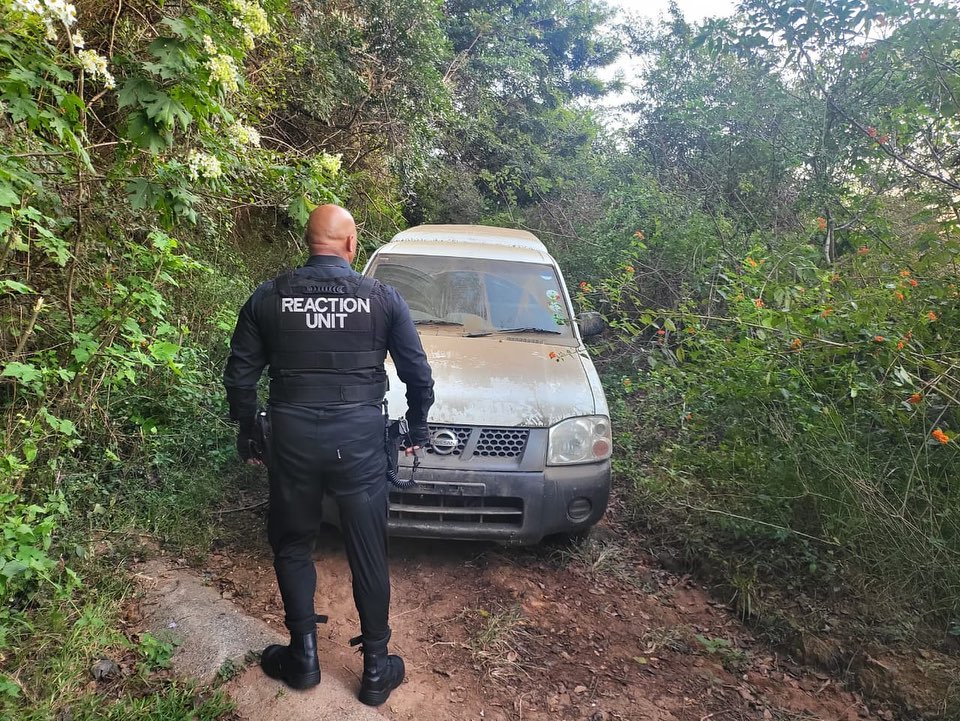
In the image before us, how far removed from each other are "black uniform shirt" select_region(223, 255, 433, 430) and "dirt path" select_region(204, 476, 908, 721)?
1217 millimetres

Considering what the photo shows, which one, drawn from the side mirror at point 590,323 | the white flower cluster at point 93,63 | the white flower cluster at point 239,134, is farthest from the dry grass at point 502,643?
the white flower cluster at point 93,63

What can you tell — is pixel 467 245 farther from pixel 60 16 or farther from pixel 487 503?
pixel 60 16

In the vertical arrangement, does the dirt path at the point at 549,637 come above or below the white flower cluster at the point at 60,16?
below

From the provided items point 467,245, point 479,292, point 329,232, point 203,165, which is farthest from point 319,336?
point 467,245

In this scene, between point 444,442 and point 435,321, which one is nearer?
point 444,442

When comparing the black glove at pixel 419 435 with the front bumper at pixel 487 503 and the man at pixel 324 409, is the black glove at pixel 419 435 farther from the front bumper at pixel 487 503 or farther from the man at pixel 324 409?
the front bumper at pixel 487 503

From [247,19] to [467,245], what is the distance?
2.10 meters

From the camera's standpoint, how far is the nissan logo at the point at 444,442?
119 inches

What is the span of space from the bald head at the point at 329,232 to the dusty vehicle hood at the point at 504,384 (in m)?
1.05

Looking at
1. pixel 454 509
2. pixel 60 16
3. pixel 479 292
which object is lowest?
pixel 454 509

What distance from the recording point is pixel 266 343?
7.59ft

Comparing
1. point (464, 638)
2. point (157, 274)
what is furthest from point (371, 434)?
point (157, 274)

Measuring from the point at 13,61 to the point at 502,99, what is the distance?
1155 cm

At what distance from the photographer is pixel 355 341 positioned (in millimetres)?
2262
